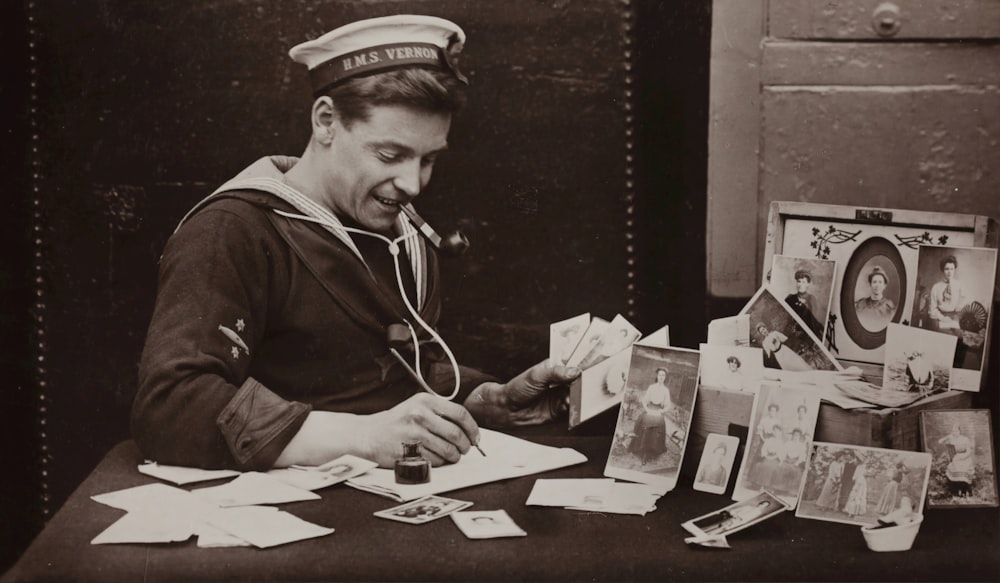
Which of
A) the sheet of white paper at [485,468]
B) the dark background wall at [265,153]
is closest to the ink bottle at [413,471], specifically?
the sheet of white paper at [485,468]

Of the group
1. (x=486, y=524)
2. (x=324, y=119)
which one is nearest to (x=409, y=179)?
(x=324, y=119)

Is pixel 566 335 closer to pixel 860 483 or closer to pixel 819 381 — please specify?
pixel 819 381

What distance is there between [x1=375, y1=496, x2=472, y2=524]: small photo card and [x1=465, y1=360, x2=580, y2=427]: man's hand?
0.56 metres

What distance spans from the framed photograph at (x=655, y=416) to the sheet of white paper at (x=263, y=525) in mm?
736

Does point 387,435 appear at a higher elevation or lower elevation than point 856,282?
lower

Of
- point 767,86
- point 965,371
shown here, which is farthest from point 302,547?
point 767,86

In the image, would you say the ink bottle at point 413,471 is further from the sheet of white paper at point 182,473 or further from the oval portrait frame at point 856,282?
the oval portrait frame at point 856,282

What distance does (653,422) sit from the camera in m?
2.37

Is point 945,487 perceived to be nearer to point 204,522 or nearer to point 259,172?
point 204,522

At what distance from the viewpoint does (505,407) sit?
2.68m

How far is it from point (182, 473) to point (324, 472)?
312mm

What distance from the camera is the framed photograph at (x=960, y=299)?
7.58 feet

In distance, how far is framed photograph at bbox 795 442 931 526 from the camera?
2096mm

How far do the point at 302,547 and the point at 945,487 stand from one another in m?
1.35
